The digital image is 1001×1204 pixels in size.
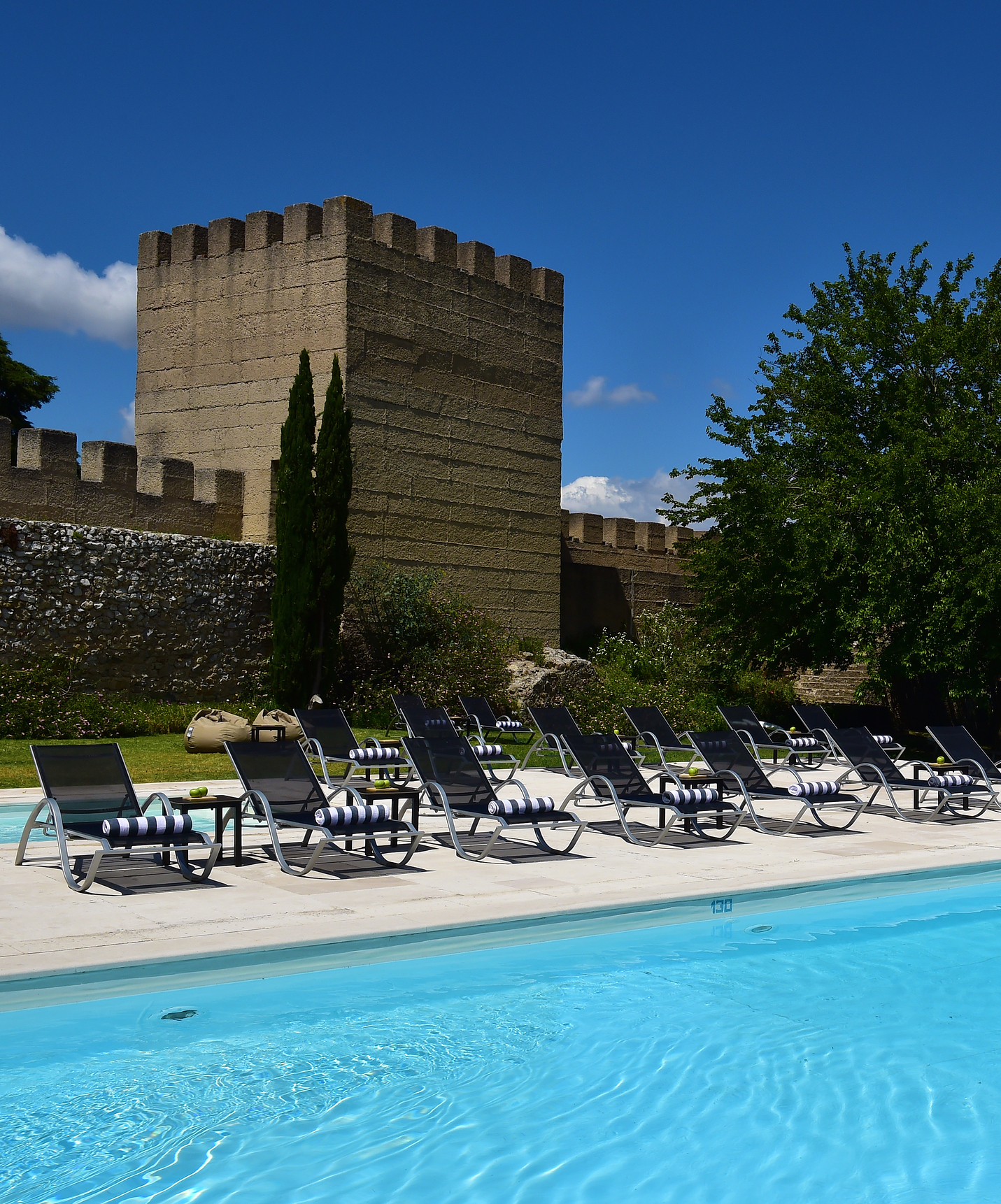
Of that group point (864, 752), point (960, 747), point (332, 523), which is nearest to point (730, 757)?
point (864, 752)

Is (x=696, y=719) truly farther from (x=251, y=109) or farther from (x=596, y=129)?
(x=251, y=109)

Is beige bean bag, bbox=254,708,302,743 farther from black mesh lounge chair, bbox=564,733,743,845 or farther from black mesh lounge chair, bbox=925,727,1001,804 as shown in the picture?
black mesh lounge chair, bbox=925,727,1001,804

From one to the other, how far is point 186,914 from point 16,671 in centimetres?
1132

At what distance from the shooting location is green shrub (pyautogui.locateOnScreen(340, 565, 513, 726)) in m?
19.6

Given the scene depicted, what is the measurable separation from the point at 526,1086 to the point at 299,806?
3.81m

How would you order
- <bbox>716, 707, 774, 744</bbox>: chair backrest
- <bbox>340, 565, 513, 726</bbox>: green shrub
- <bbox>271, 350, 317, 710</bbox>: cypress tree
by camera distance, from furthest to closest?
1. <bbox>340, 565, 513, 726</bbox>: green shrub
2. <bbox>271, 350, 317, 710</bbox>: cypress tree
3. <bbox>716, 707, 774, 744</bbox>: chair backrest

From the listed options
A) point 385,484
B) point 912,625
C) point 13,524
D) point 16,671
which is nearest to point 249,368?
point 385,484

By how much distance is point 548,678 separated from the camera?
21.0 m

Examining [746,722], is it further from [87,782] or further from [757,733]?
[87,782]

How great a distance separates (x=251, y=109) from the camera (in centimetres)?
1314

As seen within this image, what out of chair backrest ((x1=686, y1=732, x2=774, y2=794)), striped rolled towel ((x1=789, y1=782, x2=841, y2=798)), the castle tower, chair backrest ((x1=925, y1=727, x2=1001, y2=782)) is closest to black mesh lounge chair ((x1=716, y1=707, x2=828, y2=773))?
chair backrest ((x1=925, y1=727, x2=1001, y2=782))

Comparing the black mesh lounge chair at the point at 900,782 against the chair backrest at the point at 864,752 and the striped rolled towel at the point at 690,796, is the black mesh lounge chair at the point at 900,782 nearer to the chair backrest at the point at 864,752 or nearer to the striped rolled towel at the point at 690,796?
the chair backrest at the point at 864,752

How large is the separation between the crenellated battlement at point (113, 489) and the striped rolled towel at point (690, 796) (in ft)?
37.3

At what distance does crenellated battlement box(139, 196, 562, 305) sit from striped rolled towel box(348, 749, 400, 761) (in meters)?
10.8
